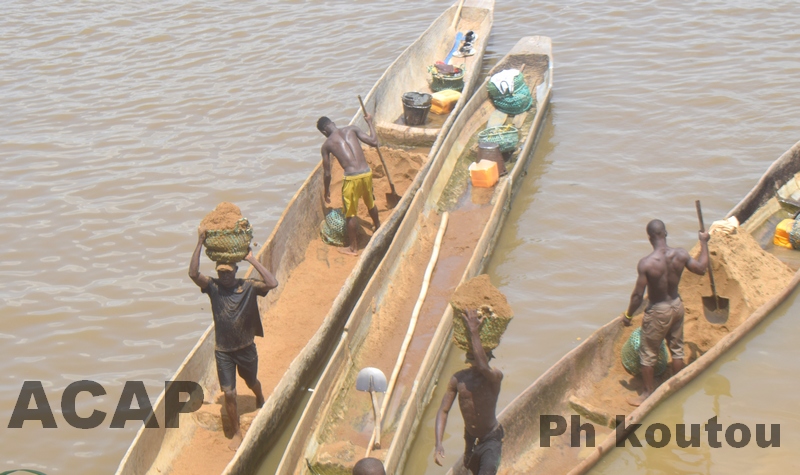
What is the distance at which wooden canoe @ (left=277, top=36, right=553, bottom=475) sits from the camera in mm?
5804

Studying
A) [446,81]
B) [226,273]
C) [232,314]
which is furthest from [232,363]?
[446,81]

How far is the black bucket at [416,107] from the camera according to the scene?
34.3ft

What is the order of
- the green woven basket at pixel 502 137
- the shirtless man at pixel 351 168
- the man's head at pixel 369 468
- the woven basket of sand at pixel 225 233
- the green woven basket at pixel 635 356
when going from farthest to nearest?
the green woven basket at pixel 502 137
the shirtless man at pixel 351 168
the green woven basket at pixel 635 356
the woven basket of sand at pixel 225 233
the man's head at pixel 369 468

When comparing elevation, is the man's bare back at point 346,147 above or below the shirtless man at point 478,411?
above

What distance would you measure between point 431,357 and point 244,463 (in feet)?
5.54

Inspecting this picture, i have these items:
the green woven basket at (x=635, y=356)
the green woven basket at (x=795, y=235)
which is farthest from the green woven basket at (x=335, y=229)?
the green woven basket at (x=795, y=235)

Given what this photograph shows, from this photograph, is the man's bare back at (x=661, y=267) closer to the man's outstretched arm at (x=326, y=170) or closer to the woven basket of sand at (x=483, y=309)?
the woven basket of sand at (x=483, y=309)

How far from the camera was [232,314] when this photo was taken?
18.9 feet

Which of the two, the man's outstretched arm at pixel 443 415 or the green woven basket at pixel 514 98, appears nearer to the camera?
the man's outstretched arm at pixel 443 415

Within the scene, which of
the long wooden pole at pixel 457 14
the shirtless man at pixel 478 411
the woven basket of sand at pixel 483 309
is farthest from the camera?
the long wooden pole at pixel 457 14

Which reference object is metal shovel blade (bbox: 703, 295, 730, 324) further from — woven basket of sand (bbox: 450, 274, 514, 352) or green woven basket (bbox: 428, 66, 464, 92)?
green woven basket (bbox: 428, 66, 464, 92)

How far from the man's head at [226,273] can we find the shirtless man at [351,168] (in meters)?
2.61

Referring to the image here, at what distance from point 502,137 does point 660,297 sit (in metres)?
3.86

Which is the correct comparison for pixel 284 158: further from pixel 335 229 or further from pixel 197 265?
pixel 197 265
